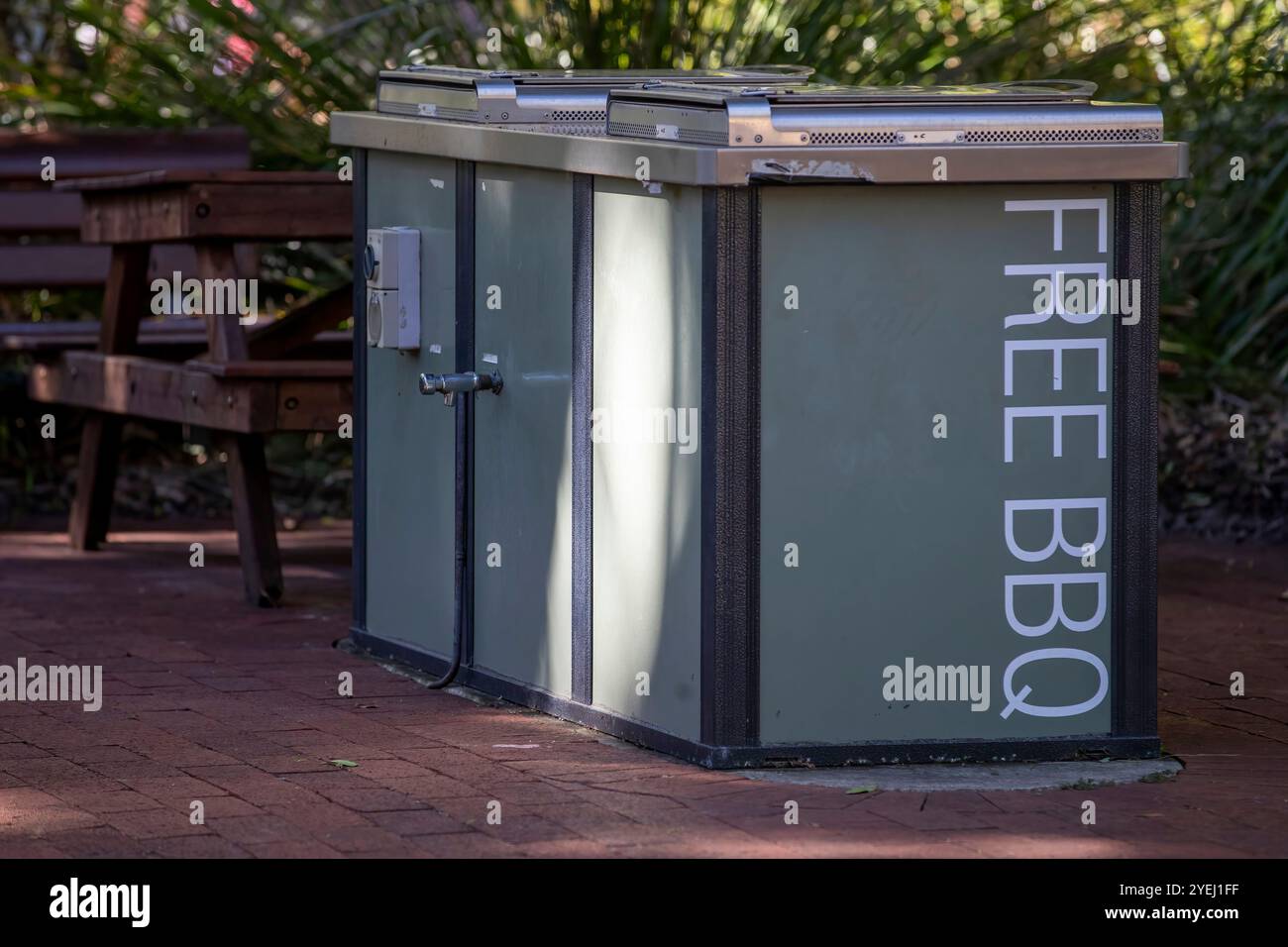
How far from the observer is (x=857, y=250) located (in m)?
4.76

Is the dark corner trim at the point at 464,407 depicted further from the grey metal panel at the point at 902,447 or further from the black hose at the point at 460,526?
the grey metal panel at the point at 902,447

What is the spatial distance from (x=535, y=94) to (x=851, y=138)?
1.37 metres

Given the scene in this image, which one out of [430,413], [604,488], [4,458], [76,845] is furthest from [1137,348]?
[4,458]

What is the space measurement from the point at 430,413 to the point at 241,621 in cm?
126

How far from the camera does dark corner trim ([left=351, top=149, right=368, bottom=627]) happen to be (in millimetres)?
6285

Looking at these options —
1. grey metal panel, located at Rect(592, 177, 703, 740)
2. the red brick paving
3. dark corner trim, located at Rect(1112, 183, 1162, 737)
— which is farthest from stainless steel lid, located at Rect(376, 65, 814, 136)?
the red brick paving

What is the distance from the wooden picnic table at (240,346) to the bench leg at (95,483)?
269mm

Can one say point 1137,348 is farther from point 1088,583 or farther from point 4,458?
point 4,458

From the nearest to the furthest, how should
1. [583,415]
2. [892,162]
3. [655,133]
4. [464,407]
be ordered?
→ [892,162] → [655,133] → [583,415] → [464,407]

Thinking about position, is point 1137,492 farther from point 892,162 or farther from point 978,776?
point 892,162

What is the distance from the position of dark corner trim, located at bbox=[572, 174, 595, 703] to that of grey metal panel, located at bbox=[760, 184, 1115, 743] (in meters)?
0.58

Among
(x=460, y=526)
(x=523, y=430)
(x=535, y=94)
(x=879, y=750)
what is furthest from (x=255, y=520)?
(x=879, y=750)

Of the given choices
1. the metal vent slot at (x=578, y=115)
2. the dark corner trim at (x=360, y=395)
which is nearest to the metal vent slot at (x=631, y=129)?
the metal vent slot at (x=578, y=115)

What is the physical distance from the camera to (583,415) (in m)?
5.20
